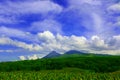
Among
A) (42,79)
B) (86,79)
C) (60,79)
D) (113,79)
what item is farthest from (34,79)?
(113,79)

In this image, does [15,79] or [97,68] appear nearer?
[15,79]

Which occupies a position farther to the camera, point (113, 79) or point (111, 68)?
point (111, 68)

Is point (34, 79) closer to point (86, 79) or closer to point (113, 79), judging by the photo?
point (86, 79)

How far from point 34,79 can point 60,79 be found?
6292mm

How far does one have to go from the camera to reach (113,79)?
64125mm

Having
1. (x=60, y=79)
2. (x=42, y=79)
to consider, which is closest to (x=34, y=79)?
(x=42, y=79)

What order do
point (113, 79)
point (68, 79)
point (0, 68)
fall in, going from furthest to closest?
point (0, 68), point (68, 79), point (113, 79)

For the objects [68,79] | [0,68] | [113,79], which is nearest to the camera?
[113,79]

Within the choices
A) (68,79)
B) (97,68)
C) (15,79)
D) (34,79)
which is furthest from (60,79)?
(97,68)

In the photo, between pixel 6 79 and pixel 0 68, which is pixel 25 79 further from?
pixel 0 68

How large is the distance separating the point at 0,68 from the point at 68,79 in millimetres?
135669

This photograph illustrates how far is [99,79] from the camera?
67.3m

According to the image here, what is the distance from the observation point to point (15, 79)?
65375mm

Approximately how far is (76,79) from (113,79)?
846 cm
